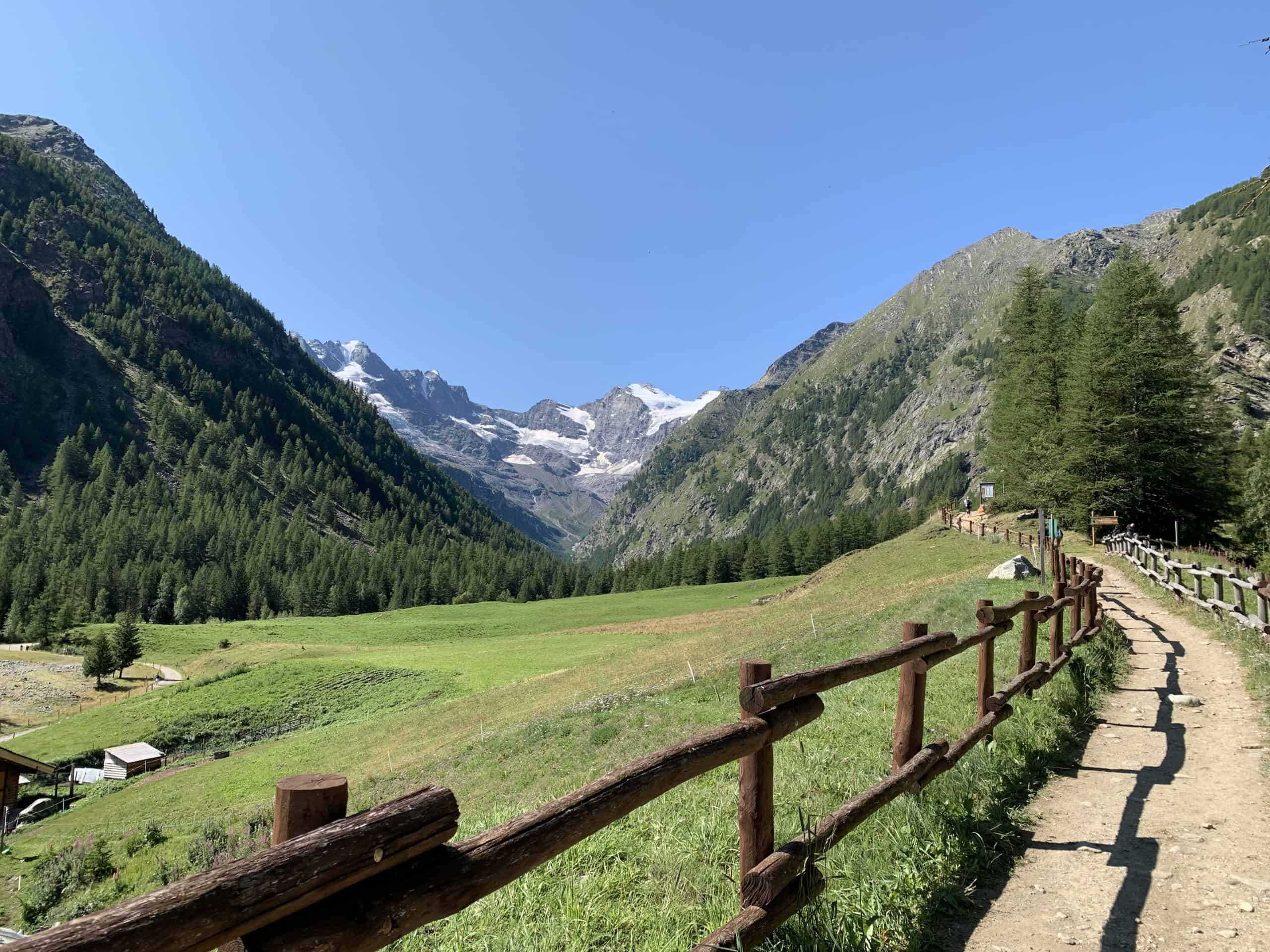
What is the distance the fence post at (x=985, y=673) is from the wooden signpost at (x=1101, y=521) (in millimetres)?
41842

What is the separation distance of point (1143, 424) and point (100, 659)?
101500mm

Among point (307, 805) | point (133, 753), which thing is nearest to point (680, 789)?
point (307, 805)

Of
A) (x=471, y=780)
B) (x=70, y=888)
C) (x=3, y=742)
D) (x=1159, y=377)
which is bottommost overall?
(x=3, y=742)

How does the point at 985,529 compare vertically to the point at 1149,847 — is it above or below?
above

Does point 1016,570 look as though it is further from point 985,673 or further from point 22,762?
point 22,762

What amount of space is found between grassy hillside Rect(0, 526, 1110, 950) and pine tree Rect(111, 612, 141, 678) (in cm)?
2128

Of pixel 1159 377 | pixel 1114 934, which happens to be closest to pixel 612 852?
pixel 1114 934

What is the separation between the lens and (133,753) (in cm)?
4728

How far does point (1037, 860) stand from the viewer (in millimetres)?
6703

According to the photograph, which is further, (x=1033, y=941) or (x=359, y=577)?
(x=359, y=577)

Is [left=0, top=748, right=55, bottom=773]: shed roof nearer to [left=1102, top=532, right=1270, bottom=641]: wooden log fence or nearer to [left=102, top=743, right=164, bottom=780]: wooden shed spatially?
[left=102, top=743, right=164, bottom=780]: wooden shed

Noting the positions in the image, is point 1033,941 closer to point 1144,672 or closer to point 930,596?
point 1144,672

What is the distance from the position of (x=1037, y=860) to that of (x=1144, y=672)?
37.5ft

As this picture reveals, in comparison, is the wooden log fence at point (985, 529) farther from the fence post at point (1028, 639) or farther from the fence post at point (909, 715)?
the fence post at point (909, 715)
